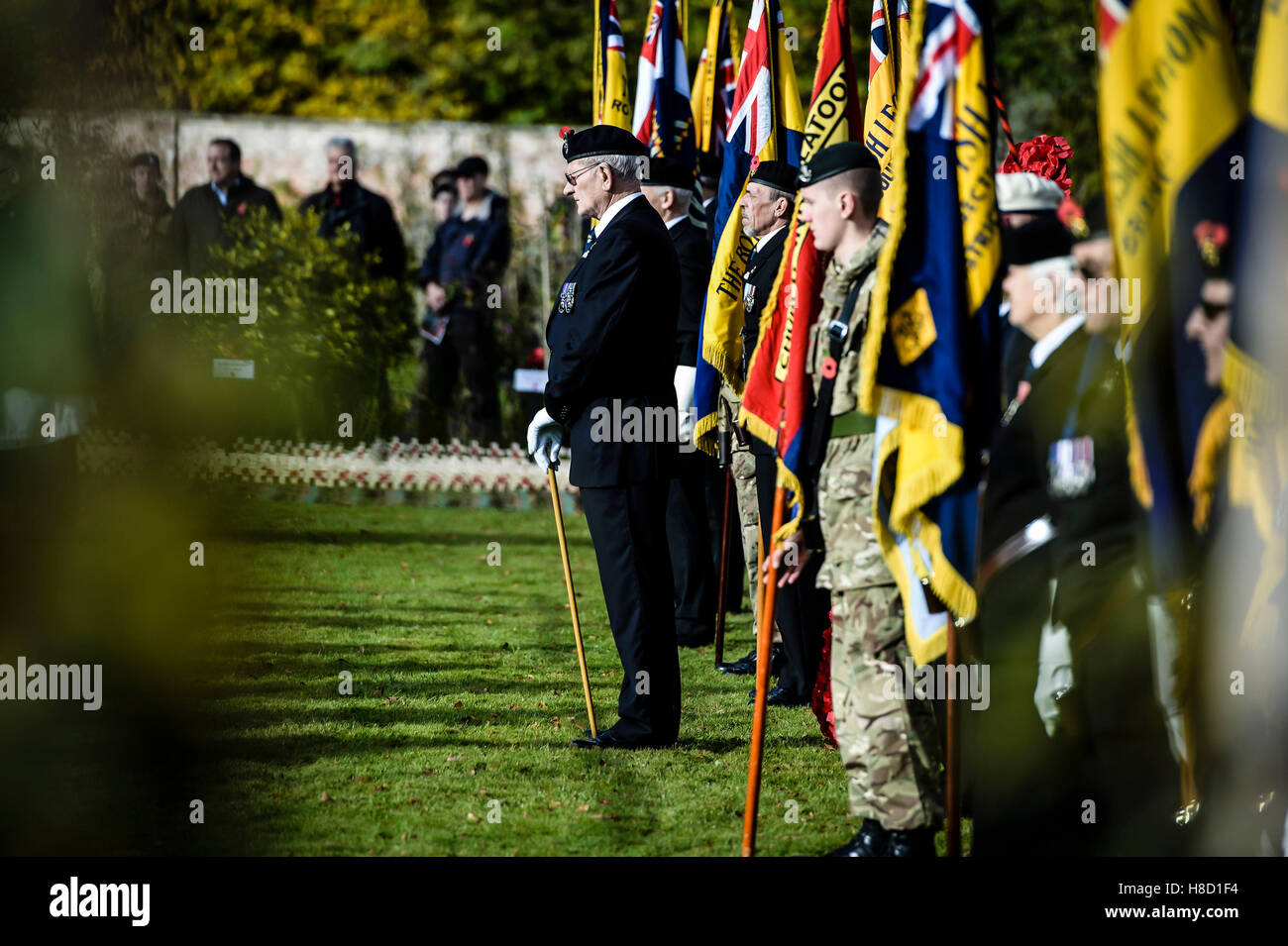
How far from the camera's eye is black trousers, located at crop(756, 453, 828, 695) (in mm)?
6758

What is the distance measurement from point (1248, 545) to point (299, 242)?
12582 mm

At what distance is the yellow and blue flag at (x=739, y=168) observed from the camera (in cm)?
700

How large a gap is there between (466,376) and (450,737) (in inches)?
379

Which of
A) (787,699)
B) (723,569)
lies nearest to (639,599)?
(787,699)

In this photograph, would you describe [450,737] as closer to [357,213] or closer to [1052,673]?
[1052,673]

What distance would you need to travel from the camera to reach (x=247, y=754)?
5.75 metres

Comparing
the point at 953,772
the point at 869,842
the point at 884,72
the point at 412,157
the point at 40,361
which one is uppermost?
the point at 412,157

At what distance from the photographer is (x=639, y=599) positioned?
598 centimetres

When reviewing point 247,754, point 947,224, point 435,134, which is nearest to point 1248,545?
point 947,224

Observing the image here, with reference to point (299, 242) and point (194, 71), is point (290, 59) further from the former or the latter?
point (194, 71)

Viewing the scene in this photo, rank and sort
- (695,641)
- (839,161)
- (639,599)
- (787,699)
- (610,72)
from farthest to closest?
(610,72), (695,641), (787,699), (639,599), (839,161)

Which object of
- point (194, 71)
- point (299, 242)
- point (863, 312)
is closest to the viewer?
point (194, 71)

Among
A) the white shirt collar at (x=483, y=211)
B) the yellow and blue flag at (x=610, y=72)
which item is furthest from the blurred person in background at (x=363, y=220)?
the yellow and blue flag at (x=610, y=72)

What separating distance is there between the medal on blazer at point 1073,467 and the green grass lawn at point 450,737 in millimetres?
1723
